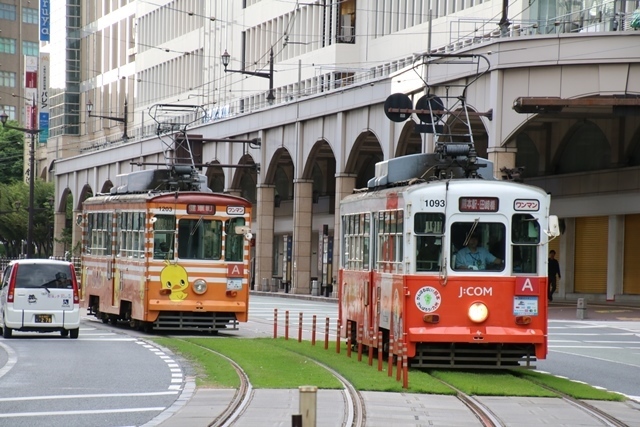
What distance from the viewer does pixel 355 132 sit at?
187 ft

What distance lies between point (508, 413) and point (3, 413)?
18.5 feet

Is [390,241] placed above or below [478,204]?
below

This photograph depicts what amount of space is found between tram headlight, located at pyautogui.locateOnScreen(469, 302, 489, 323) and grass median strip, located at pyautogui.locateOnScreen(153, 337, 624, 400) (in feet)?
2.70

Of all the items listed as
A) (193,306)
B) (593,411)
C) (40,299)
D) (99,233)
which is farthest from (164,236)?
(593,411)

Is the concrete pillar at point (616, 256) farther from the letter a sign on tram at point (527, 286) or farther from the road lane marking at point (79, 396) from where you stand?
the road lane marking at point (79, 396)

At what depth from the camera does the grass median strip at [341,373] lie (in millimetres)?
19047

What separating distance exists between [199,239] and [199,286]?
1.05m

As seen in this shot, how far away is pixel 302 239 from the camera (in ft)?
209

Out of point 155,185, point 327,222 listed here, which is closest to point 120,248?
point 155,185

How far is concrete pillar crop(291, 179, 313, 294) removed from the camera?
6334cm

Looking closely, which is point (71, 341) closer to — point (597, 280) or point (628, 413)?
point (628, 413)

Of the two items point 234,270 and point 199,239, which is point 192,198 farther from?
point 234,270

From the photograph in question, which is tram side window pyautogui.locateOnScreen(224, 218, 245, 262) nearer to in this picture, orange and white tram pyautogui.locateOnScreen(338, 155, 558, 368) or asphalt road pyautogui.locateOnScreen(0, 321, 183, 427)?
asphalt road pyautogui.locateOnScreen(0, 321, 183, 427)

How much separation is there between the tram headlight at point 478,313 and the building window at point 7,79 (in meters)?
153
